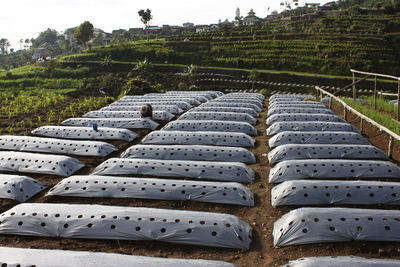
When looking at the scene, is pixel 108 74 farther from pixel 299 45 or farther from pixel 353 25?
pixel 353 25

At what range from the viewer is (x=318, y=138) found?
8.06 metres

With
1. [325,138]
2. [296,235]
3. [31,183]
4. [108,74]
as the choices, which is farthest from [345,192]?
[108,74]

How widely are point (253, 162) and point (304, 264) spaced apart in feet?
12.1

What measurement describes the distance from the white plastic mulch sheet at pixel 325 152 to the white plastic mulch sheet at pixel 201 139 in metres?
1.22

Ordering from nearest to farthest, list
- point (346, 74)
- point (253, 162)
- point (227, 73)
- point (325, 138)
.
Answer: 1. point (253, 162)
2. point (325, 138)
3. point (346, 74)
4. point (227, 73)

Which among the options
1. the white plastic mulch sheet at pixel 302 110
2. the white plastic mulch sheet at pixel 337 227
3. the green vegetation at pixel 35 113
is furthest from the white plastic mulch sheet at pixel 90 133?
the white plastic mulch sheet at pixel 337 227

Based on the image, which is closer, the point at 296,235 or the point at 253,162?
the point at 296,235

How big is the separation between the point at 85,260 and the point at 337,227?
307 cm

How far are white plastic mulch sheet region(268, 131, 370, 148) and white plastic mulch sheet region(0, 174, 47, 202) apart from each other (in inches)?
207

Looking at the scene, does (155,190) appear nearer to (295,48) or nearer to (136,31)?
(295,48)

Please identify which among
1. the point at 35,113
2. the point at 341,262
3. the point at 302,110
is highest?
the point at 35,113

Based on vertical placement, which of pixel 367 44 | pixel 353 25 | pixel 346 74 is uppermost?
pixel 353 25

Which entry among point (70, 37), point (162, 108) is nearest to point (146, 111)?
point (162, 108)

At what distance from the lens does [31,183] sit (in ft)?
19.0
